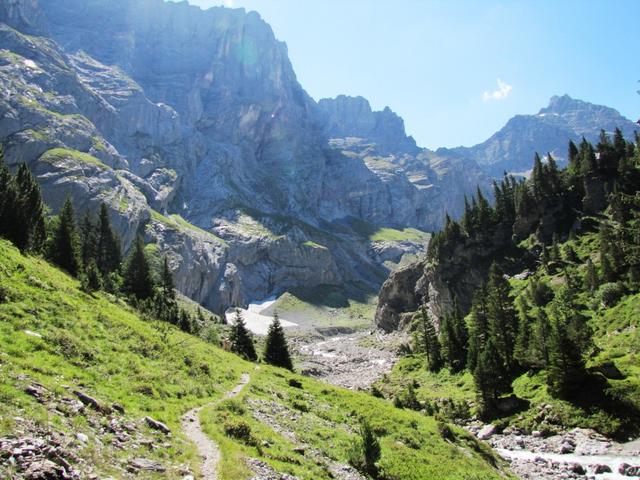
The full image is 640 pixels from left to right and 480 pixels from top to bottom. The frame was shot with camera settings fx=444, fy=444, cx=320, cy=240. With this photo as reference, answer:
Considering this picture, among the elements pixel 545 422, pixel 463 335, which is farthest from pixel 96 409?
pixel 463 335

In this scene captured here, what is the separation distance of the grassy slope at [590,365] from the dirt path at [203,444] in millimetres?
41826

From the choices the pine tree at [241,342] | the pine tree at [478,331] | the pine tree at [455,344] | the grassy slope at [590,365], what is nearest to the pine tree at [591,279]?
the grassy slope at [590,365]

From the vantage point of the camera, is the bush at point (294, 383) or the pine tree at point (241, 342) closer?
the bush at point (294, 383)

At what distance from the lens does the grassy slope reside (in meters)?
47.3

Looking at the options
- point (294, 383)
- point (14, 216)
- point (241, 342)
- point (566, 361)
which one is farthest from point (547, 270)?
point (14, 216)

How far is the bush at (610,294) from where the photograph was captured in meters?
71.4

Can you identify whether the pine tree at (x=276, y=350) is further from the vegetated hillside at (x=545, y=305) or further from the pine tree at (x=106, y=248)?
the pine tree at (x=106, y=248)

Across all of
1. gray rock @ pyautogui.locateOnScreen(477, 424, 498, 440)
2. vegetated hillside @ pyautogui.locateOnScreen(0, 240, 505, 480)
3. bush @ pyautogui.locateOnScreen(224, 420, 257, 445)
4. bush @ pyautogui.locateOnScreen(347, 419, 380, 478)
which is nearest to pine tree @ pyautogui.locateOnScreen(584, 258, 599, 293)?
gray rock @ pyautogui.locateOnScreen(477, 424, 498, 440)

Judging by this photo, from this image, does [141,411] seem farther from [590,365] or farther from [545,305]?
[545,305]

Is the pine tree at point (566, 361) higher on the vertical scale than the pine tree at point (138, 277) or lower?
lower

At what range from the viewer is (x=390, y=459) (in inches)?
1048

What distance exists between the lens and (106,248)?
10138cm

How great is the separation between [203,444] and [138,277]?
71944 millimetres

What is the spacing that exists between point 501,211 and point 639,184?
124ft
